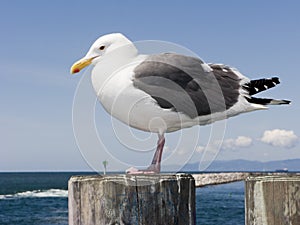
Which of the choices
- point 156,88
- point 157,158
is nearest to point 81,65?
point 156,88

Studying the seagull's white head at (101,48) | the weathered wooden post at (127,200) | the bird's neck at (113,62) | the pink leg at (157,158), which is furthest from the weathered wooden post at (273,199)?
the seagull's white head at (101,48)

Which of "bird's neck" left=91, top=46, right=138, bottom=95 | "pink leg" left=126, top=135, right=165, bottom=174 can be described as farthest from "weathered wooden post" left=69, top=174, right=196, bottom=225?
"bird's neck" left=91, top=46, right=138, bottom=95

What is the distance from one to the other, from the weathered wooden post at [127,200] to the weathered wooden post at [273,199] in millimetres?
587

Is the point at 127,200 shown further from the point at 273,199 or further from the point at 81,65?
the point at 81,65

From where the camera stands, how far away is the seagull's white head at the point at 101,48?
4488mm

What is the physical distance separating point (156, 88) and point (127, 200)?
1554 millimetres

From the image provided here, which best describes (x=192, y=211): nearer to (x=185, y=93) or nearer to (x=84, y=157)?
(x=84, y=157)

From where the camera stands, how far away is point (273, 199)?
3592 millimetres

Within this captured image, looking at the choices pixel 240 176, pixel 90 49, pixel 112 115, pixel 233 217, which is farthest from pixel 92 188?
pixel 233 217

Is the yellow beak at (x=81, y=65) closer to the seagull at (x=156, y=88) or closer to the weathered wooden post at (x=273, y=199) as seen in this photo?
the seagull at (x=156, y=88)

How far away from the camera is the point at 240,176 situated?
4.10 meters

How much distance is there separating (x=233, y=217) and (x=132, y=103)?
4486 cm

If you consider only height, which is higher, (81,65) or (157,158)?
(81,65)

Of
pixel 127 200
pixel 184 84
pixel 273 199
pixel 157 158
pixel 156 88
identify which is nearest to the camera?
pixel 127 200
